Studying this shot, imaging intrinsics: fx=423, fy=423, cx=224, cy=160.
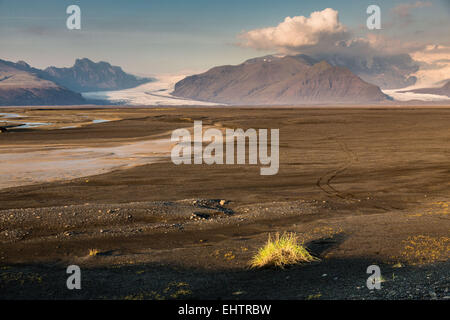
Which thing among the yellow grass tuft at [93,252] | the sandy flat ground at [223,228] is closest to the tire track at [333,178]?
the sandy flat ground at [223,228]


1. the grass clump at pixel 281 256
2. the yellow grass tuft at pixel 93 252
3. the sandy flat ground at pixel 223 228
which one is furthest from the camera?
the yellow grass tuft at pixel 93 252

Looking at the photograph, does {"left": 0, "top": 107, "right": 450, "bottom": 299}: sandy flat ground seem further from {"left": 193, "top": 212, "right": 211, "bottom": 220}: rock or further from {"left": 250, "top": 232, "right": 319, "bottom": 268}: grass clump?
{"left": 250, "top": 232, "right": 319, "bottom": 268}: grass clump

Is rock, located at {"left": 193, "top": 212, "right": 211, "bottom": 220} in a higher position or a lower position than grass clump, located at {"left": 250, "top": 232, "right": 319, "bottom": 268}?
lower

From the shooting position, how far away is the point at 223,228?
13086 mm

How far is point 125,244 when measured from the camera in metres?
11.6

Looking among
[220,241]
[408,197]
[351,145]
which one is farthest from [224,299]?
[351,145]

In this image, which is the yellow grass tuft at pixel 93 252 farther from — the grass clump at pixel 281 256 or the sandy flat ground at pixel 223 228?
the grass clump at pixel 281 256

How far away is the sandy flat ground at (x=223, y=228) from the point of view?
8.46 meters

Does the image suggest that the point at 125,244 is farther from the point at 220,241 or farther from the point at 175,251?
the point at 220,241

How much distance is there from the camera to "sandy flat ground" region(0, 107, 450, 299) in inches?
333

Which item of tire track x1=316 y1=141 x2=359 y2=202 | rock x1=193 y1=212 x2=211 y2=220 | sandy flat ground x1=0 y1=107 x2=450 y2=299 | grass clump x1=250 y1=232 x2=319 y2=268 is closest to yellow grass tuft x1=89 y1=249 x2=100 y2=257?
sandy flat ground x1=0 y1=107 x2=450 y2=299

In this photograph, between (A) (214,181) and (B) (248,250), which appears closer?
(B) (248,250)

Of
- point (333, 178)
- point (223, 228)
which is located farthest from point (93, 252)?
point (333, 178)

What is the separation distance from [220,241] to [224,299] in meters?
4.03
